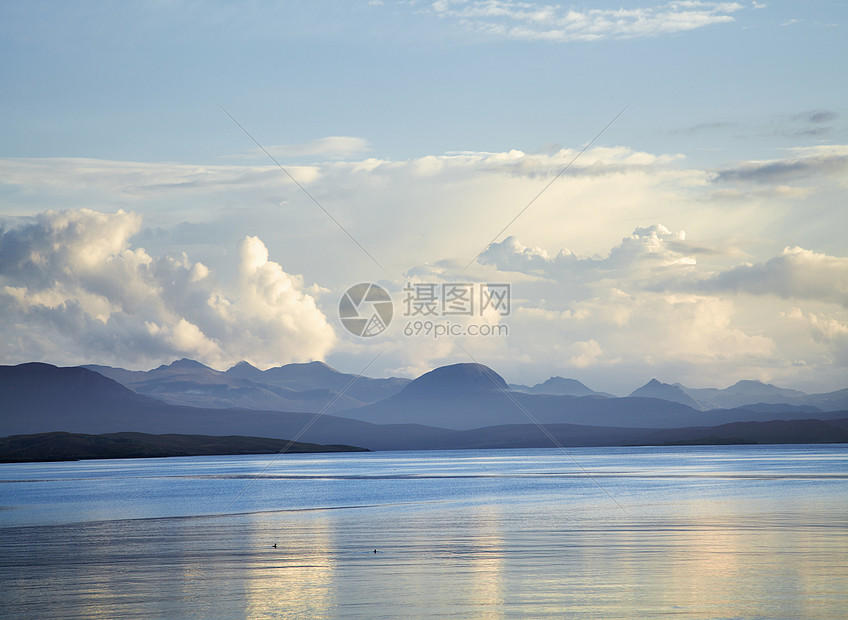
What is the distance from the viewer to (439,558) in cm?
3256

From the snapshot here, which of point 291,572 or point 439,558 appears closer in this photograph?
point 291,572

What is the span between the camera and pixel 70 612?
23.9m

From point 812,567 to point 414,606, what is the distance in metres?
13.8

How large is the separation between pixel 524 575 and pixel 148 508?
138 ft

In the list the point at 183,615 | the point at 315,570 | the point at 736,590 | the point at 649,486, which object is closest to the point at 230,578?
the point at 315,570

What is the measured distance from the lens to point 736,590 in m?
25.2

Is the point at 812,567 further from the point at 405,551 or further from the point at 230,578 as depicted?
the point at 230,578

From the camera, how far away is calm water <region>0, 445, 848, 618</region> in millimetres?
23969

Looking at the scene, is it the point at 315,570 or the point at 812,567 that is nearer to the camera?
the point at 812,567

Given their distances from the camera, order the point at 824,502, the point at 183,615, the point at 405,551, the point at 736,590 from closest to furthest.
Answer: the point at 183,615
the point at 736,590
the point at 405,551
the point at 824,502

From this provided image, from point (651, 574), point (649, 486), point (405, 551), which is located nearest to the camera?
point (651, 574)

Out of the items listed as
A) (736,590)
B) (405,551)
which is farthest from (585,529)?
(736,590)

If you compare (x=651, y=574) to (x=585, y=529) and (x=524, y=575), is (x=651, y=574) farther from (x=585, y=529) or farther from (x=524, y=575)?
(x=585, y=529)

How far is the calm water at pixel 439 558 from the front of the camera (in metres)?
24.0
